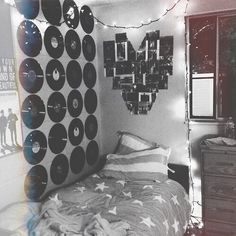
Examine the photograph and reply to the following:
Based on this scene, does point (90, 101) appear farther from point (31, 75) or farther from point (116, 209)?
point (116, 209)

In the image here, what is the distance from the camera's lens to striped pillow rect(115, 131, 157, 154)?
3248 mm

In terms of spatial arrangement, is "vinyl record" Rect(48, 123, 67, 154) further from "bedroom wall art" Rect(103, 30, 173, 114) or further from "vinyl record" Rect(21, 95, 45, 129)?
"bedroom wall art" Rect(103, 30, 173, 114)

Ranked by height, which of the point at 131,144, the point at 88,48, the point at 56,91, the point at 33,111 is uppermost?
the point at 88,48

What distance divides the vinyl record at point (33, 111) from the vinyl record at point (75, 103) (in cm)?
41

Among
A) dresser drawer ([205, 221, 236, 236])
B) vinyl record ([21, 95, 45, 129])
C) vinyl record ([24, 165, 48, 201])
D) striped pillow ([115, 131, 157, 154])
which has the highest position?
vinyl record ([21, 95, 45, 129])

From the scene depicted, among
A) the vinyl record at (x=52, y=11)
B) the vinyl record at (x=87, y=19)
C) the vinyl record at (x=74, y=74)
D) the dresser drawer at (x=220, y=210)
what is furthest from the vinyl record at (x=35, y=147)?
the dresser drawer at (x=220, y=210)

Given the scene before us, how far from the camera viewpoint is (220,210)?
289cm

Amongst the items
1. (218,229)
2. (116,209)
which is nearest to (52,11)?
(116,209)

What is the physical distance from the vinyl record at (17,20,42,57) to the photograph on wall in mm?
230

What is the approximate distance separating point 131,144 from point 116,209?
3.37 ft

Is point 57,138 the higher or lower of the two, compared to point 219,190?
higher

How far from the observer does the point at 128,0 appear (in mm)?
3273

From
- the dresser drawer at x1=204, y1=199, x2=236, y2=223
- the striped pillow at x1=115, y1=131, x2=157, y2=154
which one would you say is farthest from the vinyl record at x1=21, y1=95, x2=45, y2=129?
the dresser drawer at x1=204, y1=199, x2=236, y2=223

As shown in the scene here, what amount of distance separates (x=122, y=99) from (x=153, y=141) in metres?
0.58
